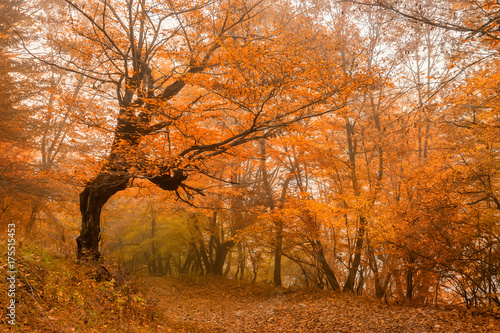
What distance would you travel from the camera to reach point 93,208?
7766 mm

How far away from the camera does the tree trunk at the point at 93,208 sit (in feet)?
24.5

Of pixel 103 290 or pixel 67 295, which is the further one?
pixel 103 290

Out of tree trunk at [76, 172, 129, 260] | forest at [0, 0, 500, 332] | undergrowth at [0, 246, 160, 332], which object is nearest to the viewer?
undergrowth at [0, 246, 160, 332]

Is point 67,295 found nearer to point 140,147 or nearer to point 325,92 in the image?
point 140,147

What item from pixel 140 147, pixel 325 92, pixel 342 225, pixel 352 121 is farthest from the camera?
pixel 352 121

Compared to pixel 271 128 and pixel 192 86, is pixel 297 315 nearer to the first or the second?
pixel 271 128

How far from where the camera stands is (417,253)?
25.0 feet

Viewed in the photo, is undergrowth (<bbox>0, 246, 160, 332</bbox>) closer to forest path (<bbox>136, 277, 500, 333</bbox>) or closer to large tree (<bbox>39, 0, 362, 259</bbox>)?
forest path (<bbox>136, 277, 500, 333</bbox>)

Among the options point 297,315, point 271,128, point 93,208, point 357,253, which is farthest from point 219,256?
point 271,128

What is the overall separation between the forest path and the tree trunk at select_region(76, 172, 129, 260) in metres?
2.27

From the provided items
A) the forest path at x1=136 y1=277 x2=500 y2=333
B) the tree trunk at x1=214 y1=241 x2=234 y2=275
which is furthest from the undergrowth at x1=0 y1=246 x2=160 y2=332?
the tree trunk at x1=214 y1=241 x2=234 y2=275

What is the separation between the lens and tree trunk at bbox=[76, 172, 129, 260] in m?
7.48

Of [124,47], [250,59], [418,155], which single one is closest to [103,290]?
[250,59]

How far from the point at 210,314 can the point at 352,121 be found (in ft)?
30.0
